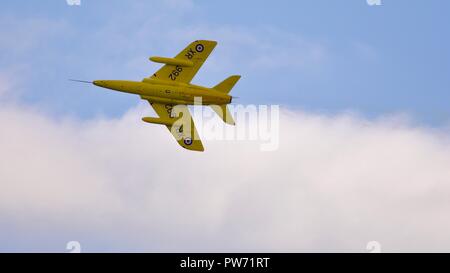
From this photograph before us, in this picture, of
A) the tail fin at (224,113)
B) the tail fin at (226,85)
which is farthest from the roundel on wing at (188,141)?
the tail fin at (226,85)

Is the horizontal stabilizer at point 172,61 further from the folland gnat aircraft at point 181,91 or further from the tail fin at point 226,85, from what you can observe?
the tail fin at point 226,85

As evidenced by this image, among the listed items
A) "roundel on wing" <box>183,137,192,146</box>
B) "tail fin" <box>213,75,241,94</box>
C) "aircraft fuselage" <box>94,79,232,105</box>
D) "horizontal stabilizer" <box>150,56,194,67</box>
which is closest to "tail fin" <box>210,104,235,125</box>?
"aircraft fuselage" <box>94,79,232,105</box>

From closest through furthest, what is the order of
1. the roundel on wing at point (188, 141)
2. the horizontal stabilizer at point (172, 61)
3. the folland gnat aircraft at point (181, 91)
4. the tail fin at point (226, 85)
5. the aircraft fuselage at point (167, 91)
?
the aircraft fuselage at point (167, 91) → the folland gnat aircraft at point (181, 91) → the tail fin at point (226, 85) → the horizontal stabilizer at point (172, 61) → the roundel on wing at point (188, 141)

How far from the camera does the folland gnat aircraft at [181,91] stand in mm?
91438

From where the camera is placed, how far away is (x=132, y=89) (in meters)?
92.5

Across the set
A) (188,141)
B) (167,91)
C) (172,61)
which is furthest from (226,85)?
(188,141)

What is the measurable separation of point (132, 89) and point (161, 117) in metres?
4.39

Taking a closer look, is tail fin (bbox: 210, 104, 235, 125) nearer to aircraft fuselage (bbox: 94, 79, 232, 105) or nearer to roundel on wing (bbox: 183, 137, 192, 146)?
aircraft fuselage (bbox: 94, 79, 232, 105)

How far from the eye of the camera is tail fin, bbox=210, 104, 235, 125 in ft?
300

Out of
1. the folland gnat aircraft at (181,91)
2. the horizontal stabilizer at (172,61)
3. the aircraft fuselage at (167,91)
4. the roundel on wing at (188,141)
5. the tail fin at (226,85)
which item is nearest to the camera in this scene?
the aircraft fuselage at (167,91)

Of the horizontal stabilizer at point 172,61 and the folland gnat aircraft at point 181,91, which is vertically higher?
the horizontal stabilizer at point 172,61
